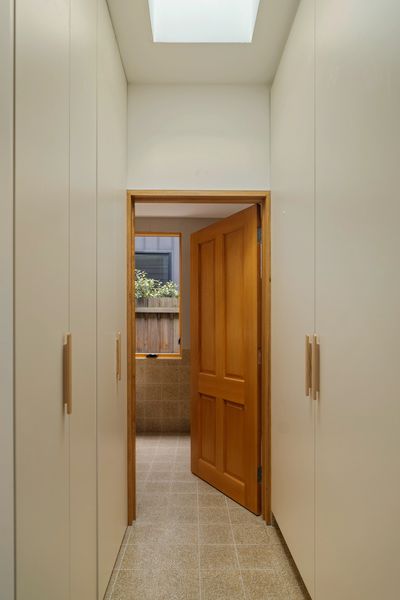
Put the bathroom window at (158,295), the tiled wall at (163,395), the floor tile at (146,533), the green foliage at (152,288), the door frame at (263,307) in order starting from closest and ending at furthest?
the floor tile at (146,533) → the door frame at (263,307) → the tiled wall at (163,395) → the bathroom window at (158,295) → the green foliage at (152,288)

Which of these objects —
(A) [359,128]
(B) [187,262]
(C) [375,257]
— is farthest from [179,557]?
(B) [187,262]

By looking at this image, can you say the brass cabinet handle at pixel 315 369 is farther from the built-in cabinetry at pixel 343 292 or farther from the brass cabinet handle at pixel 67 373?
the brass cabinet handle at pixel 67 373

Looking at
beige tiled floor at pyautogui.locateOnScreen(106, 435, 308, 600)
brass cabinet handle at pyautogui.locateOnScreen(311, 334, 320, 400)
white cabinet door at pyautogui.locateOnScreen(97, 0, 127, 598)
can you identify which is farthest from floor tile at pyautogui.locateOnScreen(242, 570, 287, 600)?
brass cabinet handle at pyautogui.locateOnScreen(311, 334, 320, 400)

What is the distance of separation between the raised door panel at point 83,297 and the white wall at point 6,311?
44 centimetres

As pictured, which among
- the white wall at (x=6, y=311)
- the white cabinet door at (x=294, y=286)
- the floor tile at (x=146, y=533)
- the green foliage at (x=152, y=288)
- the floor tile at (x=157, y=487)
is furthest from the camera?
the green foliage at (x=152, y=288)

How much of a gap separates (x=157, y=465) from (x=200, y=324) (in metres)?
1.33

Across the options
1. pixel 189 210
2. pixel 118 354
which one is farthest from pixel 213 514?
pixel 189 210

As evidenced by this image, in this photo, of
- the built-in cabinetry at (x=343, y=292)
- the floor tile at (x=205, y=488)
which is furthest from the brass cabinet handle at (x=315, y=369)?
the floor tile at (x=205, y=488)

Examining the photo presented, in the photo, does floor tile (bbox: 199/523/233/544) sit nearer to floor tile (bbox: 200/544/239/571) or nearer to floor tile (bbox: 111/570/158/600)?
floor tile (bbox: 200/544/239/571)

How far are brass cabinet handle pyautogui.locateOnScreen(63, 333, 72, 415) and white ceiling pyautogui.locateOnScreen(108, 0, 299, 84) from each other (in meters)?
1.65

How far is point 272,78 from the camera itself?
247cm

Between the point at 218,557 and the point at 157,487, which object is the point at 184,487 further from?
the point at 218,557

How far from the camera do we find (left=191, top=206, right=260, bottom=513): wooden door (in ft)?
8.82

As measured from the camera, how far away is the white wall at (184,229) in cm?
462
